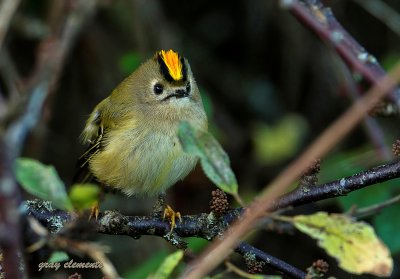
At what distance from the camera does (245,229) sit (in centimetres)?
123

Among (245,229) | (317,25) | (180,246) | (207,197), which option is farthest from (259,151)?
(245,229)

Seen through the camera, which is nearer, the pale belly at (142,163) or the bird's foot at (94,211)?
the bird's foot at (94,211)

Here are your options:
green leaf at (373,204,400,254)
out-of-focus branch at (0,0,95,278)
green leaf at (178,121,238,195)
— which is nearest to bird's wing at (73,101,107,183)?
green leaf at (373,204,400,254)

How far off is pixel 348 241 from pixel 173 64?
2.31 metres

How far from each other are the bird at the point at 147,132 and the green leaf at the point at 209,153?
1.66 m

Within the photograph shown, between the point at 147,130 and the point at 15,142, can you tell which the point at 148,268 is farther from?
the point at 15,142

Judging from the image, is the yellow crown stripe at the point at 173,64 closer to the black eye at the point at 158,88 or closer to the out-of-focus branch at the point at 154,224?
the black eye at the point at 158,88

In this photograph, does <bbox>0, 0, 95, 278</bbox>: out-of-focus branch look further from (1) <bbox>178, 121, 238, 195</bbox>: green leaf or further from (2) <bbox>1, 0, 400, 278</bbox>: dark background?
(2) <bbox>1, 0, 400, 278</bbox>: dark background

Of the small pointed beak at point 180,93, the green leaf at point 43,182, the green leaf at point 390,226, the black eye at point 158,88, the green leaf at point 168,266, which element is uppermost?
the green leaf at point 43,182

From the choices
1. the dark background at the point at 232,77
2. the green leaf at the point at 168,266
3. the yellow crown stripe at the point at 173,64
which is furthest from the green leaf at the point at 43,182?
the dark background at the point at 232,77

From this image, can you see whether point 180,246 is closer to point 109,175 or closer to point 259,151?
point 109,175

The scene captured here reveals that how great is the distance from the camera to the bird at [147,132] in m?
3.36

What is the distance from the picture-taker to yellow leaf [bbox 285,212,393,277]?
1441mm

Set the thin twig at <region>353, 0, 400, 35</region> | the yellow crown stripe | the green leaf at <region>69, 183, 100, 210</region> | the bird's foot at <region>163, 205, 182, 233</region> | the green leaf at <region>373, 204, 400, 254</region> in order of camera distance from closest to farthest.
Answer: the green leaf at <region>69, 183, 100, 210</region> < the bird's foot at <region>163, 205, 182, 233</region> < the green leaf at <region>373, 204, 400, 254</region> < the yellow crown stripe < the thin twig at <region>353, 0, 400, 35</region>
